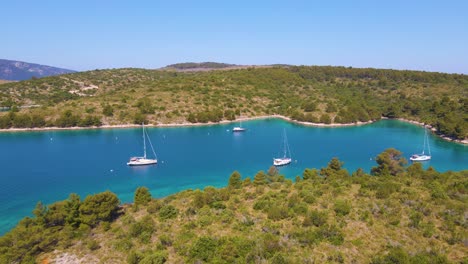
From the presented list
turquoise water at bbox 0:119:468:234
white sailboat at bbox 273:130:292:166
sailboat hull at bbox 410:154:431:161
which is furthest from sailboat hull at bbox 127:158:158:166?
sailboat hull at bbox 410:154:431:161

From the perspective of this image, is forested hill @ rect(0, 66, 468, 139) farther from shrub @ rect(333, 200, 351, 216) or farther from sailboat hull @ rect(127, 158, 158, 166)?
shrub @ rect(333, 200, 351, 216)

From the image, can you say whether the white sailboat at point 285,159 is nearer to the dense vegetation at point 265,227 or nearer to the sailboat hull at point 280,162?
the sailboat hull at point 280,162

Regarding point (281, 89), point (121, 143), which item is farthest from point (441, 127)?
point (121, 143)

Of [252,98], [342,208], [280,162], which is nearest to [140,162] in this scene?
[280,162]

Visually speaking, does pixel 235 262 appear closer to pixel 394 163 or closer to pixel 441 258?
pixel 441 258

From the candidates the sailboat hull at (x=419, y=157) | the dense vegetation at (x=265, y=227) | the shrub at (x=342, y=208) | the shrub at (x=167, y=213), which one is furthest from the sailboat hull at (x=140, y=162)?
the sailboat hull at (x=419, y=157)

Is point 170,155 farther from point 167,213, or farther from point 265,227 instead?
point 265,227
